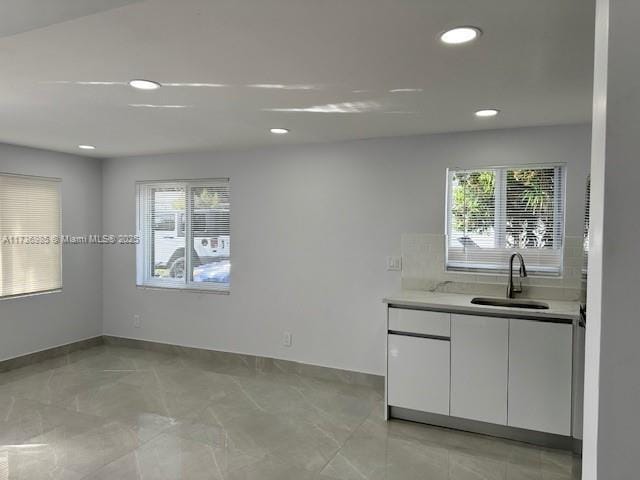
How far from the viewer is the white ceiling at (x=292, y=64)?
5.12 ft

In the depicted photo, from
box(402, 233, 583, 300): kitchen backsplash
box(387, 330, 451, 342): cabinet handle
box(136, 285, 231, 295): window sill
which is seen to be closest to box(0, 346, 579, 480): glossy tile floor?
box(387, 330, 451, 342): cabinet handle

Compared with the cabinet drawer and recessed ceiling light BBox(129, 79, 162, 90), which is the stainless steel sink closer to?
the cabinet drawer

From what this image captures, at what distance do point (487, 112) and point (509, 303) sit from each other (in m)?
1.45

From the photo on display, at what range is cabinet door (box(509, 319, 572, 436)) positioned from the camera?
9.32ft

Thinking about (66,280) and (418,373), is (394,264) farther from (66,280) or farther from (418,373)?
(66,280)

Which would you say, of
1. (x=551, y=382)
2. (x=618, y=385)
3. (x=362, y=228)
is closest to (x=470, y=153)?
(x=362, y=228)

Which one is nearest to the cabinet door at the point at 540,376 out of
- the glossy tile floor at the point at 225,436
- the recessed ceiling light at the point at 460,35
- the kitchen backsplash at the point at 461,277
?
the glossy tile floor at the point at 225,436

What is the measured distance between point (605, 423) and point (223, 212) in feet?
13.9

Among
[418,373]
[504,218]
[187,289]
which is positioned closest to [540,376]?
[418,373]

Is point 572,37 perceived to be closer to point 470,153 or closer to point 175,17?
point 175,17

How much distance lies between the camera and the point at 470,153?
364cm

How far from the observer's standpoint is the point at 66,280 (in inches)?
192

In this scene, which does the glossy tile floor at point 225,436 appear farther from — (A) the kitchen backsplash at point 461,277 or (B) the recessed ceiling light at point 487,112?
(B) the recessed ceiling light at point 487,112

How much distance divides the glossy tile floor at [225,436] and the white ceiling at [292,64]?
6.46 feet
